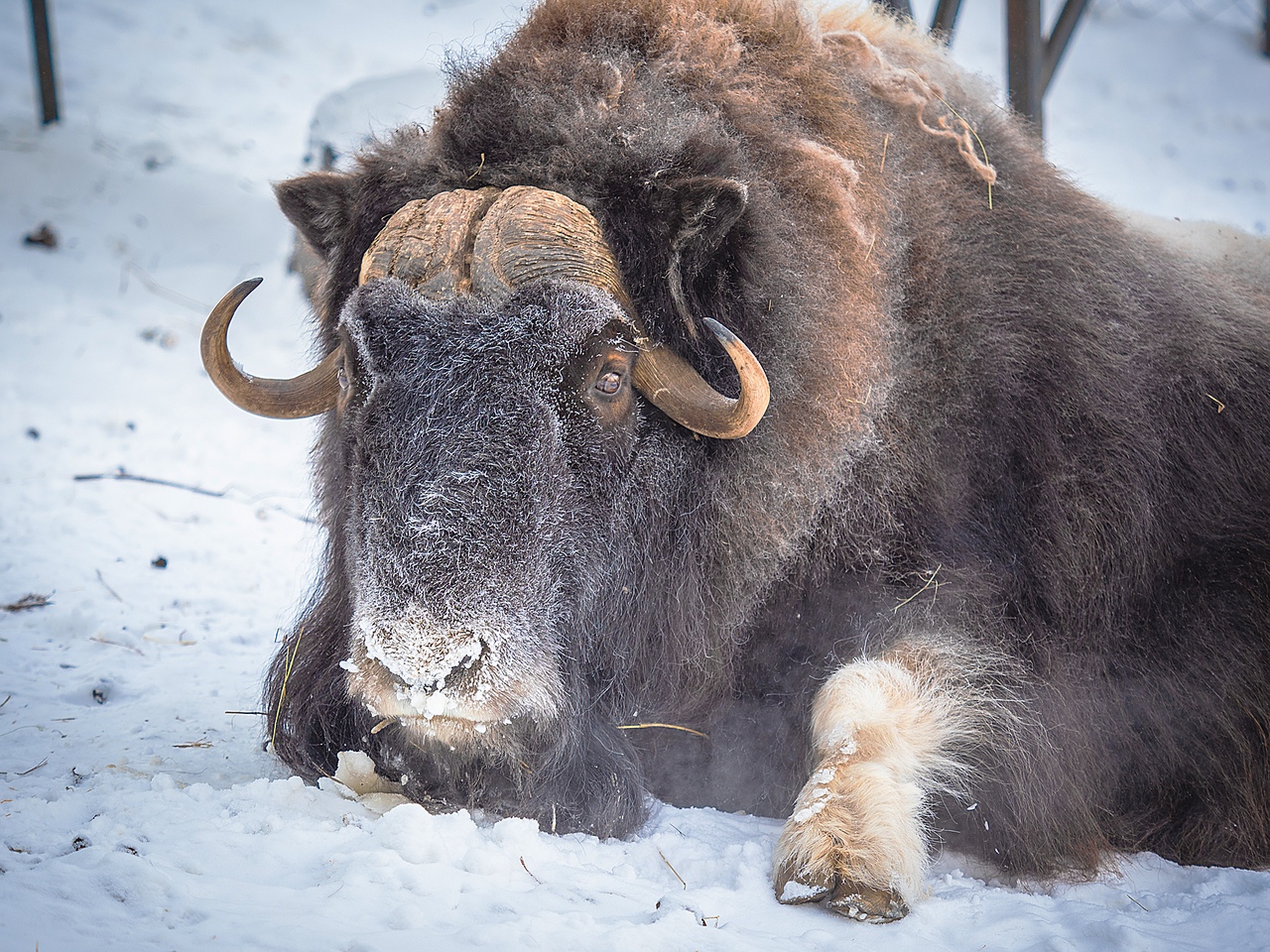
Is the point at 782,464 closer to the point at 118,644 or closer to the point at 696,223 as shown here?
the point at 696,223

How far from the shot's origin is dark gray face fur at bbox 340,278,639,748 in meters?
1.79

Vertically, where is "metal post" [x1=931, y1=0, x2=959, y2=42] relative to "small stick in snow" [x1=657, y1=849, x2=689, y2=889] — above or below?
above

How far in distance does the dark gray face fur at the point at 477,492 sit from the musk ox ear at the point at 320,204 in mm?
461

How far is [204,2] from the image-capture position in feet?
34.2

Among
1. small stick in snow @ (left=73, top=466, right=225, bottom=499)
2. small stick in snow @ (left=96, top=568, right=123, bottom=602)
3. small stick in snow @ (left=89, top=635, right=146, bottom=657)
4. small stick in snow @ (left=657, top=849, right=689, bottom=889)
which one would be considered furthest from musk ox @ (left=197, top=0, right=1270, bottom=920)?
small stick in snow @ (left=73, top=466, right=225, bottom=499)

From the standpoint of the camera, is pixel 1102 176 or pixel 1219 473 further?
pixel 1102 176

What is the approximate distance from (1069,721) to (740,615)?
2.63 feet

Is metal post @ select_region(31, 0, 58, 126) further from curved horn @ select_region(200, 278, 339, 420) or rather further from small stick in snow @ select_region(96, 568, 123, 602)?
curved horn @ select_region(200, 278, 339, 420)

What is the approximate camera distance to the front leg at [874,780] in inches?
73.4

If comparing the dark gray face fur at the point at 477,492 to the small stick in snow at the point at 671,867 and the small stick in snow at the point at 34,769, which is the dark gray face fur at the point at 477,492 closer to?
the small stick in snow at the point at 671,867

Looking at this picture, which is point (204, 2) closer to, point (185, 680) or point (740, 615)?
point (185, 680)

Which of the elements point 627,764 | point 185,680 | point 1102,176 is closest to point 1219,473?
point 627,764

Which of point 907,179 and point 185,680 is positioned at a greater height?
point 907,179

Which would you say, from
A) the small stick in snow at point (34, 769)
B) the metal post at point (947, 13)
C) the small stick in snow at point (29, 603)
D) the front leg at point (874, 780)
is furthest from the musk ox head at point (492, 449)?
the metal post at point (947, 13)
